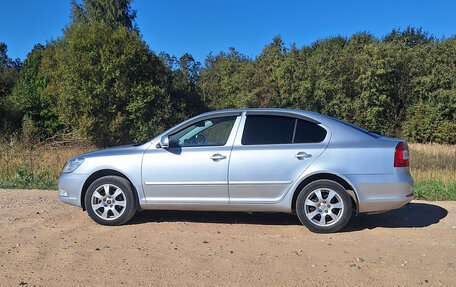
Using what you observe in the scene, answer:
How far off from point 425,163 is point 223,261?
46.4 feet

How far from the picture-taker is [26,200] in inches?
301

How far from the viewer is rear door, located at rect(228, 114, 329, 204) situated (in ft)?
17.7

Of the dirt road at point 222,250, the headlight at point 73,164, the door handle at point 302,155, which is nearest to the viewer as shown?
the dirt road at point 222,250

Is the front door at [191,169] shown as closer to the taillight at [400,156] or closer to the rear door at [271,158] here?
the rear door at [271,158]

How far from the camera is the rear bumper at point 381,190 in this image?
5.24 m

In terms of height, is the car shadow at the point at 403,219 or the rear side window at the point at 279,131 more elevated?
the rear side window at the point at 279,131

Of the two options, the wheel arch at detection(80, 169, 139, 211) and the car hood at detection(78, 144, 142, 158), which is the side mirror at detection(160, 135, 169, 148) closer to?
the car hood at detection(78, 144, 142, 158)

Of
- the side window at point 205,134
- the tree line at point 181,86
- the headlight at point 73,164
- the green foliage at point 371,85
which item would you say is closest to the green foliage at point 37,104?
the tree line at point 181,86

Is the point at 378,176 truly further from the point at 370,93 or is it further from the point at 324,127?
the point at 370,93

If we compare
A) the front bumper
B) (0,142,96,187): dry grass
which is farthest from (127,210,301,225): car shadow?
(0,142,96,187): dry grass

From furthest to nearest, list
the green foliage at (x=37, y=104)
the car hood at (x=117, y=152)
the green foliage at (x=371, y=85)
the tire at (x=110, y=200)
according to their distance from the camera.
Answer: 1. the green foliage at (x=37, y=104)
2. the green foliage at (x=371, y=85)
3. the car hood at (x=117, y=152)
4. the tire at (x=110, y=200)

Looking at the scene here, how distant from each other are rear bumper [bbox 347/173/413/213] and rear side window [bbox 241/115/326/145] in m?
0.77

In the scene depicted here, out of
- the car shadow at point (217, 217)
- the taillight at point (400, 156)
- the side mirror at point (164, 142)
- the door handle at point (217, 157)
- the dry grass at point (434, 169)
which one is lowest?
the car shadow at point (217, 217)

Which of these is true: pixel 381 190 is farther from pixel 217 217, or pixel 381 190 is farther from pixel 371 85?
pixel 371 85
